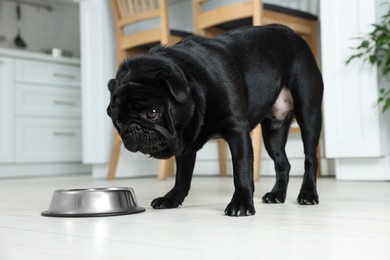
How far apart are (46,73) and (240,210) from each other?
3122 mm

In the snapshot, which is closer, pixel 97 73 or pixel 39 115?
pixel 97 73

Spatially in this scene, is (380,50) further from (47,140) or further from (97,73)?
(47,140)

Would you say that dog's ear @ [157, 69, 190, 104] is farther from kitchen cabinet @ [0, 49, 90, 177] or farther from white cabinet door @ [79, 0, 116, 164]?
kitchen cabinet @ [0, 49, 90, 177]

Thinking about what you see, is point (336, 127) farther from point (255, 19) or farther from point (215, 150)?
point (215, 150)

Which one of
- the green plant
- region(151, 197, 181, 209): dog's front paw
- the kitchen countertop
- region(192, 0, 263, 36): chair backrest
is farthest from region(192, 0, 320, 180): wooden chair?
the kitchen countertop

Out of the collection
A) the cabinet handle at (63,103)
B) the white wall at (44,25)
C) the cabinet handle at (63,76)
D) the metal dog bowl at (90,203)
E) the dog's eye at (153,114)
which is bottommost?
the metal dog bowl at (90,203)

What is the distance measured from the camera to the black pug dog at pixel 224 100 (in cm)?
118

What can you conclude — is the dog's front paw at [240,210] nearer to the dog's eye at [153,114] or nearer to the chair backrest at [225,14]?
the dog's eye at [153,114]

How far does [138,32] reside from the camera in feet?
9.86

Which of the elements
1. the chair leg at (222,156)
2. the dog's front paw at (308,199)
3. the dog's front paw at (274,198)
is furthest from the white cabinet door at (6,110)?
the dog's front paw at (308,199)

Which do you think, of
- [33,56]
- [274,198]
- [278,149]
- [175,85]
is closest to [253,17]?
[278,149]

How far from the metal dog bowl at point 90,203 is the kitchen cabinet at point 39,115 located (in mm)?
2669

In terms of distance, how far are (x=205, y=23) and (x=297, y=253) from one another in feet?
6.77

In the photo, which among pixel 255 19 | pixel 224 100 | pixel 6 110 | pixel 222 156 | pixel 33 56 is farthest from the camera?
pixel 33 56
